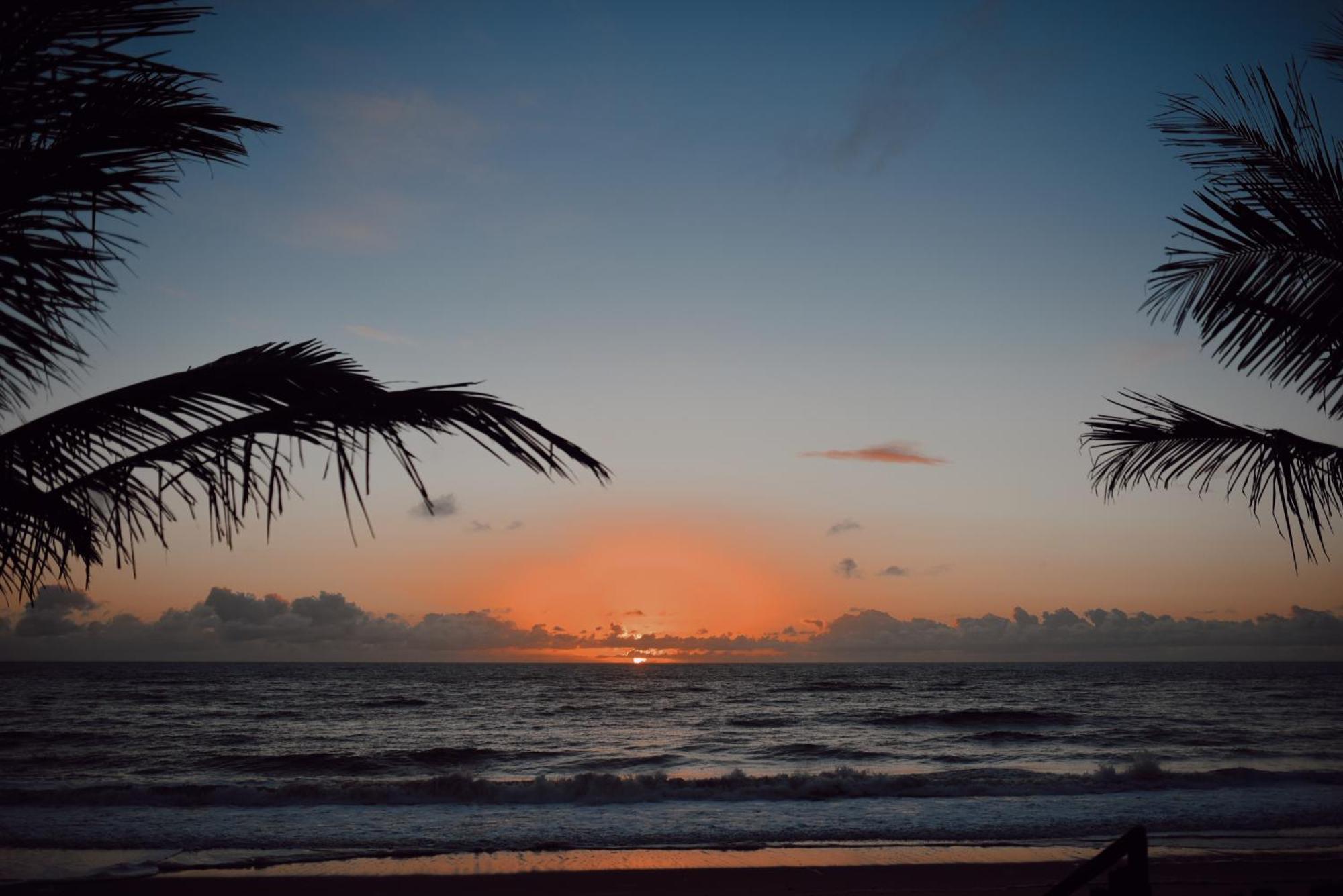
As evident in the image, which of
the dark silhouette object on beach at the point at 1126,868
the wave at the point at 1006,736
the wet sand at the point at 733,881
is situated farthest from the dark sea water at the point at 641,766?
the dark silhouette object on beach at the point at 1126,868

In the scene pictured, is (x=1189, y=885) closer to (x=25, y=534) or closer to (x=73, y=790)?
(x=25, y=534)

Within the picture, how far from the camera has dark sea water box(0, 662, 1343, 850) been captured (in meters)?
14.6

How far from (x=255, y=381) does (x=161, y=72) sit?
43.5 inches

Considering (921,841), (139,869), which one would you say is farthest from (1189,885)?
(139,869)

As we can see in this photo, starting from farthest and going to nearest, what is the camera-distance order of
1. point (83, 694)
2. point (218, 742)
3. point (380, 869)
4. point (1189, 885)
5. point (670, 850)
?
point (83, 694) → point (218, 742) → point (670, 850) → point (380, 869) → point (1189, 885)

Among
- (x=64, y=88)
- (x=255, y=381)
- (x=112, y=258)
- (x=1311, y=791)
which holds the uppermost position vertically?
(x=64, y=88)

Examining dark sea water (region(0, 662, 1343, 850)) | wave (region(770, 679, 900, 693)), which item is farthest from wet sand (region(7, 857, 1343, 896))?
wave (region(770, 679, 900, 693))

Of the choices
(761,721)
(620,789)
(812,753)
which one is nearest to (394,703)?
(761,721)

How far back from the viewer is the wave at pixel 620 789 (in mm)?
17703

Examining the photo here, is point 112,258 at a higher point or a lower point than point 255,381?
higher

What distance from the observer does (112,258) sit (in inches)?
112

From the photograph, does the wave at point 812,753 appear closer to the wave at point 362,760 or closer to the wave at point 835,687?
the wave at point 362,760

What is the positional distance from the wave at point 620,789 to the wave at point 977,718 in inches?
608

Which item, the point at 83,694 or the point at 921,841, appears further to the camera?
the point at 83,694
